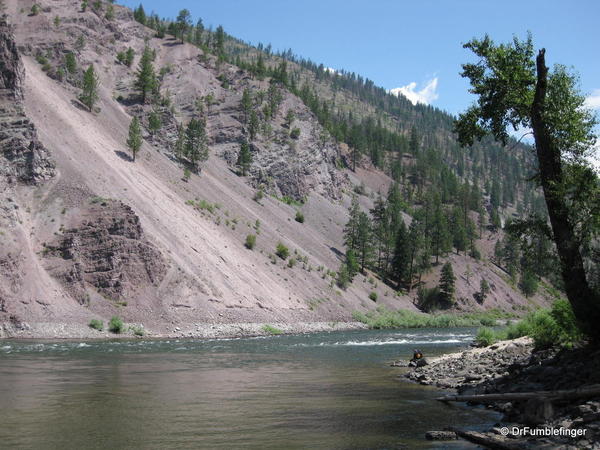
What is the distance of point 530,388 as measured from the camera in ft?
56.3

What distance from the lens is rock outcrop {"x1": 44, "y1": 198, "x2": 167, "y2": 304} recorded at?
51312 mm

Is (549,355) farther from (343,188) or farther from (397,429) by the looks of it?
(343,188)

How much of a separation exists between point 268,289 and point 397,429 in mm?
50565

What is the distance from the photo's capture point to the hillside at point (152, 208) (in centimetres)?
5109

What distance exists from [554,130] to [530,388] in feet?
30.1

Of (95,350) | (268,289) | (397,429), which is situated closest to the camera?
(397,429)

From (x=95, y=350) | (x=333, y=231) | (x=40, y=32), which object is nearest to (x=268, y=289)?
(x=95, y=350)

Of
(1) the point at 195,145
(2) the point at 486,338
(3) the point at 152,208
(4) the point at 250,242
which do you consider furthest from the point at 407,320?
(2) the point at 486,338

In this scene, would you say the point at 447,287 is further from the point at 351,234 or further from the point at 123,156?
the point at 123,156

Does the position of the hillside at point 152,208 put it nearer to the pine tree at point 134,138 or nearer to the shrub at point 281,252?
the shrub at point 281,252

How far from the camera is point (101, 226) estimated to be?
5575 cm

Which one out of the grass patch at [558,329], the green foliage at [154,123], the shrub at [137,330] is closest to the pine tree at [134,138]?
the green foliage at [154,123]

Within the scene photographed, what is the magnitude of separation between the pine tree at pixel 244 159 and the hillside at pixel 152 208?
5.15 ft

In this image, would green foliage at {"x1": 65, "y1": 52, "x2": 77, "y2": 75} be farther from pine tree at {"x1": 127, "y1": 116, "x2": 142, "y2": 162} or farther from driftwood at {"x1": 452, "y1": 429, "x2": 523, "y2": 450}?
driftwood at {"x1": 452, "y1": 429, "x2": 523, "y2": 450}
